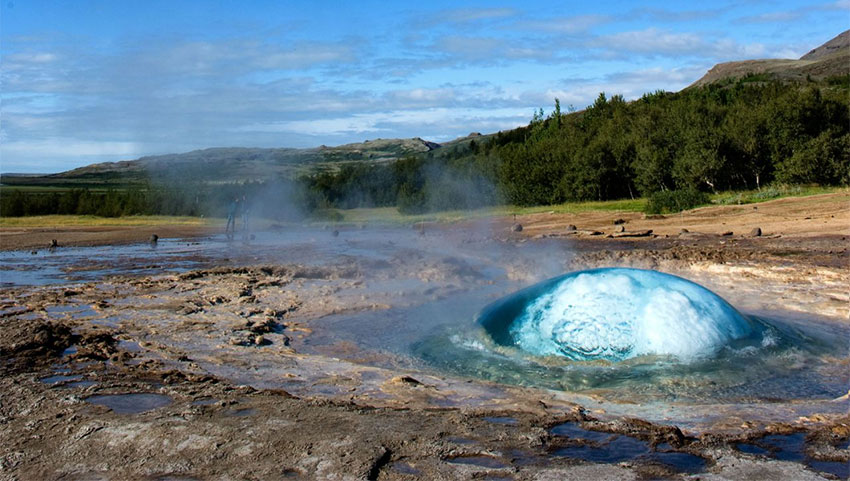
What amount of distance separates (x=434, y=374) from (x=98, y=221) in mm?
30804

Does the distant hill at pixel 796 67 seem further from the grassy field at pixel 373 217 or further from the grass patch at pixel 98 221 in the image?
the grass patch at pixel 98 221

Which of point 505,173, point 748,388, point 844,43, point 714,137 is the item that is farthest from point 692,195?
point 844,43

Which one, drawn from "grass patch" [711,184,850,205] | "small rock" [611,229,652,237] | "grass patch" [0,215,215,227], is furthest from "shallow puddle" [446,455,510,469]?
"grass patch" [0,215,215,227]

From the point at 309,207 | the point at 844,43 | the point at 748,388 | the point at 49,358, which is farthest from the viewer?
the point at 844,43

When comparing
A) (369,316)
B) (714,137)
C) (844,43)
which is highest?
(844,43)

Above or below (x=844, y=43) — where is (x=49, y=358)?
below

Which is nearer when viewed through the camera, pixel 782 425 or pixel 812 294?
pixel 782 425

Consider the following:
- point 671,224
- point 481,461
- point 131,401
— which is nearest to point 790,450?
point 481,461

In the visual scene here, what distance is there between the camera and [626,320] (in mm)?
6059

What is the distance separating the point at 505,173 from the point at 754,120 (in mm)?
12115

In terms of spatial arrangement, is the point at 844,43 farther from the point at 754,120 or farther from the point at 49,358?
the point at 49,358

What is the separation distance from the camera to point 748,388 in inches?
205

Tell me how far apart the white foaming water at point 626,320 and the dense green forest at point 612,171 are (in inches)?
711

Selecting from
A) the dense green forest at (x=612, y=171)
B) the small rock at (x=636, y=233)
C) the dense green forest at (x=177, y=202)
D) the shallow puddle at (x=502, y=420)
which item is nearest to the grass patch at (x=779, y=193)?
the dense green forest at (x=612, y=171)
